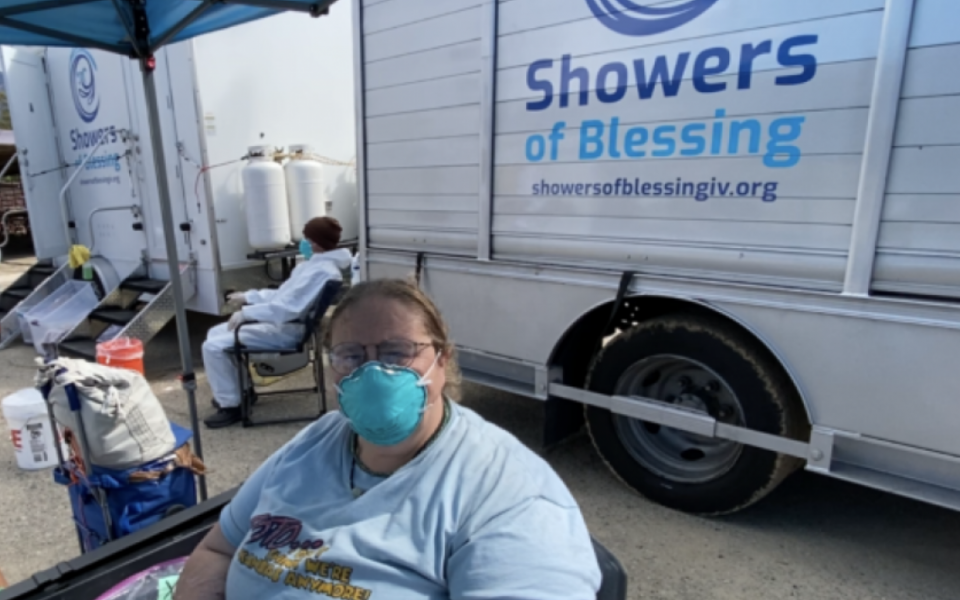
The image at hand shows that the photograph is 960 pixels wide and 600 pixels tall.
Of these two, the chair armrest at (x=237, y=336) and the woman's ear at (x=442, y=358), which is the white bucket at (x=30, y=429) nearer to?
the chair armrest at (x=237, y=336)

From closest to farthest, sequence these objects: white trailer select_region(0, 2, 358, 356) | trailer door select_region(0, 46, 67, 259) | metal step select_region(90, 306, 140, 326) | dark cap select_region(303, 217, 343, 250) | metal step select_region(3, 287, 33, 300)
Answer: dark cap select_region(303, 217, 343, 250) < white trailer select_region(0, 2, 358, 356) < metal step select_region(90, 306, 140, 326) < trailer door select_region(0, 46, 67, 259) < metal step select_region(3, 287, 33, 300)

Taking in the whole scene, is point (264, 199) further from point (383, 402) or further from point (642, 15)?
point (383, 402)

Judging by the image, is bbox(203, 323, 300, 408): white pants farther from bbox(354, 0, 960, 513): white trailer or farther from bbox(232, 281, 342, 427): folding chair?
bbox(354, 0, 960, 513): white trailer

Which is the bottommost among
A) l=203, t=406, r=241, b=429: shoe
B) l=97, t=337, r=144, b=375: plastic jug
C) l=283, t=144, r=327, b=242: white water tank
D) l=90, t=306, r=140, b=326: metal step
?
l=203, t=406, r=241, b=429: shoe

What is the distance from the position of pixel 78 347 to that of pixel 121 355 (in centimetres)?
191

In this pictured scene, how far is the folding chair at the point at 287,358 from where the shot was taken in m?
3.92

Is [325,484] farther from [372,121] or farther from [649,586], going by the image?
[372,121]

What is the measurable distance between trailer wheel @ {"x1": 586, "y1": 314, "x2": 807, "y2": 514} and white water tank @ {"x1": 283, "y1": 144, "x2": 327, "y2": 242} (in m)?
3.33

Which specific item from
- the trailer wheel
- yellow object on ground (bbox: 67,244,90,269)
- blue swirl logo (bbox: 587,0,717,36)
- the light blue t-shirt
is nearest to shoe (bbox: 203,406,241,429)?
the trailer wheel

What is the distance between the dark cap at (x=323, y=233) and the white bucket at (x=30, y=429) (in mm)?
1852

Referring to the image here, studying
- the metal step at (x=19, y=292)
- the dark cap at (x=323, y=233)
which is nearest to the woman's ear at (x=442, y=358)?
the dark cap at (x=323, y=233)

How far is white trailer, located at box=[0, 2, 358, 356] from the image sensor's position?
4789 millimetres

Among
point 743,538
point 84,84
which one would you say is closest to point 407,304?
point 743,538

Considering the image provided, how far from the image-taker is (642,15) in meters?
2.42
